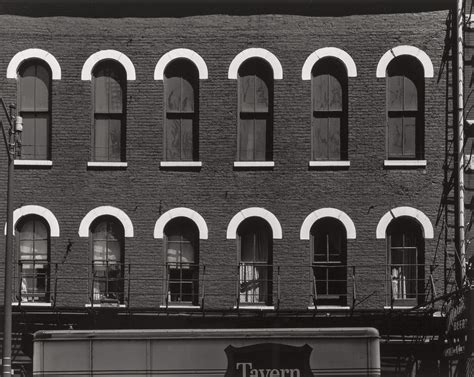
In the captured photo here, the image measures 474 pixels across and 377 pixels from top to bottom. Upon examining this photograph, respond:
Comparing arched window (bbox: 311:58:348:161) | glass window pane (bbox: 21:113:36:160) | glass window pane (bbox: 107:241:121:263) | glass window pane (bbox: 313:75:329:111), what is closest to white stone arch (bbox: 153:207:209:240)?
glass window pane (bbox: 107:241:121:263)

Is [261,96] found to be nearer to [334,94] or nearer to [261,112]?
[261,112]

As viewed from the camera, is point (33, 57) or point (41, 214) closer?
point (41, 214)

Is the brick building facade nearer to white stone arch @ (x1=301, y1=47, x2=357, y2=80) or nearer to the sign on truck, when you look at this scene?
white stone arch @ (x1=301, y1=47, x2=357, y2=80)

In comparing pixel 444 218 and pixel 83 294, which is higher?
pixel 444 218

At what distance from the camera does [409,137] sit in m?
23.8

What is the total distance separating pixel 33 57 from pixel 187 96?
382cm

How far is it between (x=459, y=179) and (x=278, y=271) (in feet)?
15.5

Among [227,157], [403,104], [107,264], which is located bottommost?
[107,264]

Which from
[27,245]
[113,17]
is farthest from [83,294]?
[113,17]

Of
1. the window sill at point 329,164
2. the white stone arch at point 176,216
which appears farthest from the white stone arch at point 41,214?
the window sill at point 329,164

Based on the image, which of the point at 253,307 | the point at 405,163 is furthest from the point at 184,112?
the point at 405,163

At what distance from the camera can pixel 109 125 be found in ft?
79.3

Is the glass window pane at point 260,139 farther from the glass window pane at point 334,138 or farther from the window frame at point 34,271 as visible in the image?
the window frame at point 34,271

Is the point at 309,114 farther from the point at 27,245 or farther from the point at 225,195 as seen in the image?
the point at 27,245
